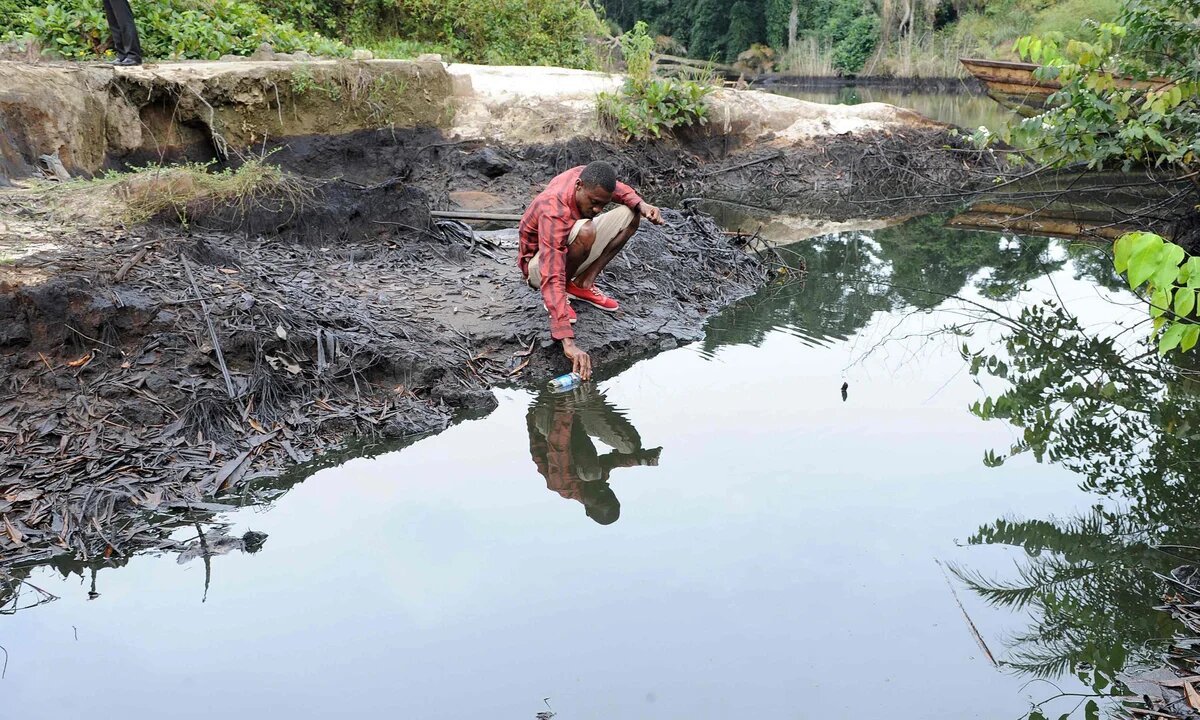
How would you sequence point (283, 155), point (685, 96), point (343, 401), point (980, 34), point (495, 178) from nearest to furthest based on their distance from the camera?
point (343, 401) < point (283, 155) < point (495, 178) < point (685, 96) < point (980, 34)

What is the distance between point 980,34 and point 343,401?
30051mm

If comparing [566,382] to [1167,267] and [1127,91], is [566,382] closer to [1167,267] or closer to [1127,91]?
[1167,267]

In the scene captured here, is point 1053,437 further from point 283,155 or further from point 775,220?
point 283,155

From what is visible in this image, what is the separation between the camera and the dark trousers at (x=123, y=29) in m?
9.53

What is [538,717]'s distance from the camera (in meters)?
3.23

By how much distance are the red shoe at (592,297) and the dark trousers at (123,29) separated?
6192mm

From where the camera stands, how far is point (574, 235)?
19.7 feet

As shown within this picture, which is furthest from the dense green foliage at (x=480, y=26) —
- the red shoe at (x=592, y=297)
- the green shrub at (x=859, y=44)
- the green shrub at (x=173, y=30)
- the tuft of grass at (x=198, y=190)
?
the green shrub at (x=859, y=44)

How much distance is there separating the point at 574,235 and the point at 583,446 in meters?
1.44

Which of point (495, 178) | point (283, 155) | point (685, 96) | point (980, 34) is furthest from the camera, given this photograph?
point (980, 34)

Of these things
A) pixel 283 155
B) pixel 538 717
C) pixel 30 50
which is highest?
pixel 30 50

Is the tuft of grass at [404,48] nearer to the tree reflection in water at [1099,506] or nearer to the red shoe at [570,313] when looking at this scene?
the red shoe at [570,313]

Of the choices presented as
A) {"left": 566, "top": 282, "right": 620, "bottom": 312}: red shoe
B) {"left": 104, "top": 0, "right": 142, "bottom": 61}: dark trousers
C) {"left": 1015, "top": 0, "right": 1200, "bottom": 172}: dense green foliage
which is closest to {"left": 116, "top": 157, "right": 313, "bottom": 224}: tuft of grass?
{"left": 566, "top": 282, "right": 620, "bottom": 312}: red shoe

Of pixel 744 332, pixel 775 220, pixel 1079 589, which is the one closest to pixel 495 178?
pixel 775 220
